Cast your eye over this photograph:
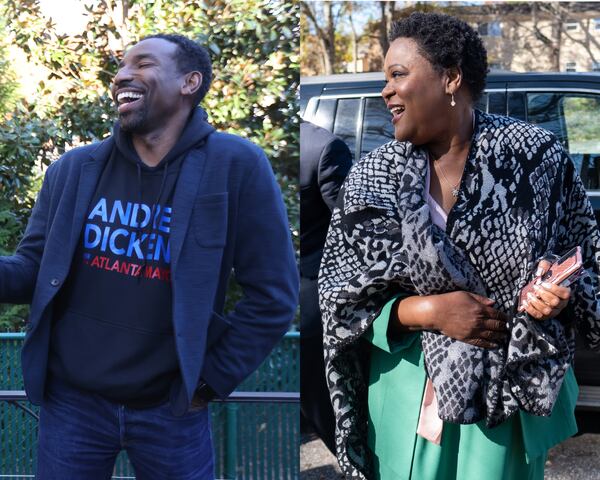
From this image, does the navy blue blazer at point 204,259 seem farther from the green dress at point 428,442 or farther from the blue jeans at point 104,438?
the green dress at point 428,442

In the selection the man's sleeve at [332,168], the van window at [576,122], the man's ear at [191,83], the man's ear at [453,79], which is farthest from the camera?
the van window at [576,122]

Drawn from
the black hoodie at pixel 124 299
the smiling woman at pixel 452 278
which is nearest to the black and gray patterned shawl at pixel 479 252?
the smiling woman at pixel 452 278

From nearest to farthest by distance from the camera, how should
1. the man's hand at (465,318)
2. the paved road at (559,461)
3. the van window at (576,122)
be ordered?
the man's hand at (465,318) → the van window at (576,122) → the paved road at (559,461)

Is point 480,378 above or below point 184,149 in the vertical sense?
below

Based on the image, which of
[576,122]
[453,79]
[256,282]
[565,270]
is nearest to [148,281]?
[256,282]

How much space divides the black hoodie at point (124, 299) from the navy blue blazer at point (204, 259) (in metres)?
0.05

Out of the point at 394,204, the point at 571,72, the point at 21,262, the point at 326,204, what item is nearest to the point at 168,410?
the point at 21,262

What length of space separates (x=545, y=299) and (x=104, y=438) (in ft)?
4.02

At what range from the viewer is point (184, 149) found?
2.22 m

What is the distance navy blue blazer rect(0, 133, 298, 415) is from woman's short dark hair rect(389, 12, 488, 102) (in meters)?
0.55

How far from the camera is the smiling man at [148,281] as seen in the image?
213 cm

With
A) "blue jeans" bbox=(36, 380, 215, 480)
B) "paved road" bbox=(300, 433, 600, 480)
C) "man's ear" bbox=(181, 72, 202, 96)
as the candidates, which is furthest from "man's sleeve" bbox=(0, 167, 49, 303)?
"paved road" bbox=(300, 433, 600, 480)

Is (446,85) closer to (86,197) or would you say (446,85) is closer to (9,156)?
(86,197)

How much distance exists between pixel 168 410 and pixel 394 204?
83cm
